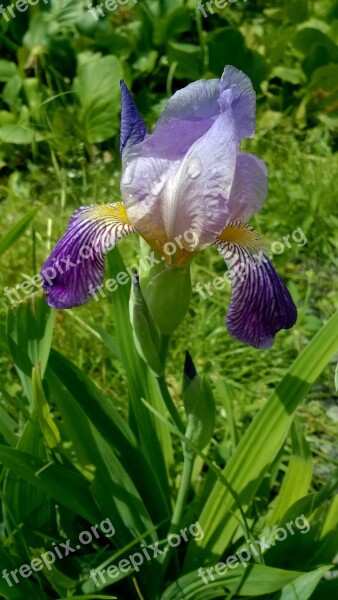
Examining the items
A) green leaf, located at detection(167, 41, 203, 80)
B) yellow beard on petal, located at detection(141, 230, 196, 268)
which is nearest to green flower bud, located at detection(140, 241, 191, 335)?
yellow beard on petal, located at detection(141, 230, 196, 268)

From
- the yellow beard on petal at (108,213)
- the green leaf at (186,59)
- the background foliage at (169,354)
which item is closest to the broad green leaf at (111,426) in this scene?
the background foliage at (169,354)

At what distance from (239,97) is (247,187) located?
0.48 ft

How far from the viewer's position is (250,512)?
1.57 m

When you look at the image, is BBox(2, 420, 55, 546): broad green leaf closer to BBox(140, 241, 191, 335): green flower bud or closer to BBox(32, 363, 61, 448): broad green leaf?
BBox(32, 363, 61, 448): broad green leaf

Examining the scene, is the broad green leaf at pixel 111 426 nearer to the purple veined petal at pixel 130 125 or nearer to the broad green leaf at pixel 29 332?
the broad green leaf at pixel 29 332

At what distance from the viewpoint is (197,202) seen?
107cm

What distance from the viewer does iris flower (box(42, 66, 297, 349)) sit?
3.48ft

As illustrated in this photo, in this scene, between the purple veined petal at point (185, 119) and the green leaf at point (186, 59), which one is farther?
the green leaf at point (186, 59)

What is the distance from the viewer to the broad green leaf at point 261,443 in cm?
131

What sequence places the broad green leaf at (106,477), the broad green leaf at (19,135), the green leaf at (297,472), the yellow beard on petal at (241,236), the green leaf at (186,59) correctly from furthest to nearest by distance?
the green leaf at (186,59) → the broad green leaf at (19,135) → the green leaf at (297,472) → the broad green leaf at (106,477) → the yellow beard on petal at (241,236)

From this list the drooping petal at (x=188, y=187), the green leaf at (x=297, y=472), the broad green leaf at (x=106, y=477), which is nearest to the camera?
the drooping petal at (x=188, y=187)

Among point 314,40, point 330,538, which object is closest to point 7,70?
point 314,40

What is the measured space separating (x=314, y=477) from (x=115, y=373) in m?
0.71

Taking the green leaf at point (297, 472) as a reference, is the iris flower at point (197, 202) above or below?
above
